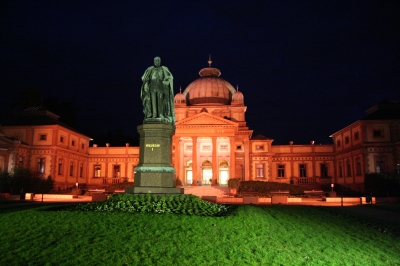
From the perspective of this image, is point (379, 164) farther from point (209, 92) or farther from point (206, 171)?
point (209, 92)

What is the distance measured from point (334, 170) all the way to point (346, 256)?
55971 millimetres

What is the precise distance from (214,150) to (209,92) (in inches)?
630

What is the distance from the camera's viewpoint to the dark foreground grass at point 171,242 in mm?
7906

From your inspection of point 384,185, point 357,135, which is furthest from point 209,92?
point 384,185

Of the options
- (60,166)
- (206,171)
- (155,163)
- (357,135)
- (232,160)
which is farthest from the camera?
(206,171)

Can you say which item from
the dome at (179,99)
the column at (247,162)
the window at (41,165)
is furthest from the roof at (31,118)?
the column at (247,162)

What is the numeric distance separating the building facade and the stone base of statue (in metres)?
33.1

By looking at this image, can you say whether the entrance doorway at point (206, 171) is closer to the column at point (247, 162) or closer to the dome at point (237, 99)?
the column at point (247, 162)

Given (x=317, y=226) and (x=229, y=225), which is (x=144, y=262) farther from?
(x=317, y=226)

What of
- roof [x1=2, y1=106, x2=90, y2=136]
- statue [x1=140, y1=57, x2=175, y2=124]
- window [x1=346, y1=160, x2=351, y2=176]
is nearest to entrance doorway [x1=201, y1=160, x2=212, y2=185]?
window [x1=346, y1=160, x2=351, y2=176]

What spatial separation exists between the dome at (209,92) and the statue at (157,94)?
160 feet

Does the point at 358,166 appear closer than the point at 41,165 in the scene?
Yes

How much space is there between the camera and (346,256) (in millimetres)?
9953

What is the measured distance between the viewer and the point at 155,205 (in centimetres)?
1238
